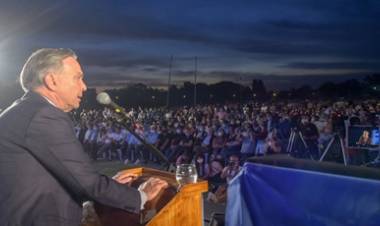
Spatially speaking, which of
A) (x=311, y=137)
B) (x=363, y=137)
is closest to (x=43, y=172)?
(x=363, y=137)

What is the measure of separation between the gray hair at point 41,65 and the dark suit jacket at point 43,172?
0.15 meters

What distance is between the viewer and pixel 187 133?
46.8 feet

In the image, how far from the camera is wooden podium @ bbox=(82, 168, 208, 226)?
6.25 feet

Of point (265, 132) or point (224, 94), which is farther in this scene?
point (224, 94)

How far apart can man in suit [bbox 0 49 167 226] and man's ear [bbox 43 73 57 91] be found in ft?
0.21

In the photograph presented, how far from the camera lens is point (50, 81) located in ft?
6.22

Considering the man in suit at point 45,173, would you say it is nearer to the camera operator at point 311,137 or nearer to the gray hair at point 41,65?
the gray hair at point 41,65

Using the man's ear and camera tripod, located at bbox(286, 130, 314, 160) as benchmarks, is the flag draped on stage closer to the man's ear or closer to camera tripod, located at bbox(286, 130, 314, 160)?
the man's ear

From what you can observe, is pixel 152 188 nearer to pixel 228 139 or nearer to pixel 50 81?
pixel 50 81

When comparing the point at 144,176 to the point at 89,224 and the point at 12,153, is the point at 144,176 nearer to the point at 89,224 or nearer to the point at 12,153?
the point at 89,224

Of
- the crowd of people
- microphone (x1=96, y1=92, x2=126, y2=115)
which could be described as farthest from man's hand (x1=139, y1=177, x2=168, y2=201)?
the crowd of people

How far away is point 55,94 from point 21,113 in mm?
178

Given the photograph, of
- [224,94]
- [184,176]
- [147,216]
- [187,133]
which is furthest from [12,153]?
[224,94]

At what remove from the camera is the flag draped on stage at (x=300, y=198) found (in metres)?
2.22
